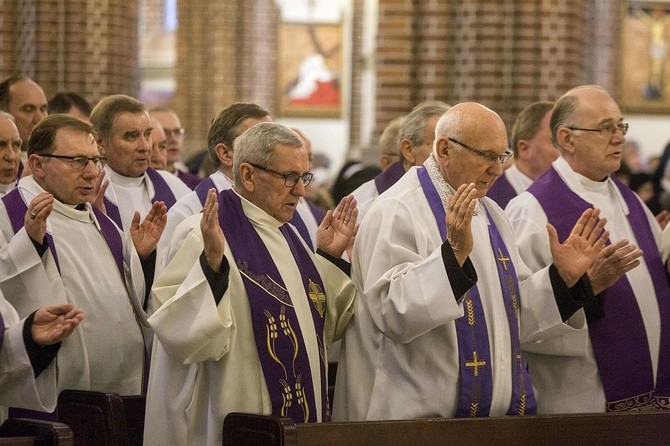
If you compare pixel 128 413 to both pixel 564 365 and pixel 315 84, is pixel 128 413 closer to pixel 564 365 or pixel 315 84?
pixel 564 365

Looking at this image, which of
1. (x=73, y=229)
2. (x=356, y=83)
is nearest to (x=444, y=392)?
(x=73, y=229)

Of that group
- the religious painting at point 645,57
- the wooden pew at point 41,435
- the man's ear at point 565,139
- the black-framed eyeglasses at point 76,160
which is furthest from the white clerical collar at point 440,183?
the religious painting at point 645,57

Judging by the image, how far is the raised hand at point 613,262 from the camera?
575 cm

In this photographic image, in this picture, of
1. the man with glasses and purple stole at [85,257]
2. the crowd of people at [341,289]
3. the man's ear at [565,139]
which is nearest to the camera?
the crowd of people at [341,289]

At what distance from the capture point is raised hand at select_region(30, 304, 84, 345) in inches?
200

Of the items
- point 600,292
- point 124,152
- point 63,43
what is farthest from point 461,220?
point 63,43

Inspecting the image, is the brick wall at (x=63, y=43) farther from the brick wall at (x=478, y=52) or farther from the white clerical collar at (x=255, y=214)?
the white clerical collar at (x=255, y=214)

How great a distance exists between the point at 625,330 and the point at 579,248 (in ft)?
2.59

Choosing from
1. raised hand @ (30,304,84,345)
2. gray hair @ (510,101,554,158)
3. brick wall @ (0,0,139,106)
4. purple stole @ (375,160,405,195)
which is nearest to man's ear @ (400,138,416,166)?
purple stole @ (375,160,405,195)

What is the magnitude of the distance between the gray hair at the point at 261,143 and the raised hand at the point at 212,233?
0.39 metres

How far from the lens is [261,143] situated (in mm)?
5504

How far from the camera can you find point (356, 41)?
2742cm

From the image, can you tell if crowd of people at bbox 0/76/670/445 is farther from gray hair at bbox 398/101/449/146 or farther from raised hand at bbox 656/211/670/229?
gray hair at bbox 398/101/449/146

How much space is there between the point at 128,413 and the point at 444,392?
4.40ft
